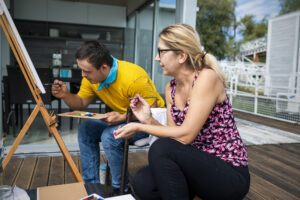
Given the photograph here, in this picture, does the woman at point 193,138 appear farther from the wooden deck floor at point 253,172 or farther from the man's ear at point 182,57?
the wooden deck floor at point 253,172

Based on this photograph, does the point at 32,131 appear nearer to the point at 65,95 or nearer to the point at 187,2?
the point at 65,95

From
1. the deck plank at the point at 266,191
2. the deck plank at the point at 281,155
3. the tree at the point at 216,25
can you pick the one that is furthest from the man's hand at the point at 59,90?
the tree at the point at 216,25

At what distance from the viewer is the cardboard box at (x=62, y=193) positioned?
1238mm

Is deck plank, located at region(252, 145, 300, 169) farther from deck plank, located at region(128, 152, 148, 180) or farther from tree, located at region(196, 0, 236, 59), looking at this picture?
tree, located at region(196, 0, 236, 59)

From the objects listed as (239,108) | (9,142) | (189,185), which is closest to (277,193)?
(189,185)

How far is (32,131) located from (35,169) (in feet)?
4.60

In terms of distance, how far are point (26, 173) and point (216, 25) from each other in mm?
15217

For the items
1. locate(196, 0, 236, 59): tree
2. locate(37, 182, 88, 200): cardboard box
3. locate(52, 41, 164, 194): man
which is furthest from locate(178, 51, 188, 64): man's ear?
locate(196, 0, 236, 59): tree

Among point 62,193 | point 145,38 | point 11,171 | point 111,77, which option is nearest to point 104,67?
point 111,77

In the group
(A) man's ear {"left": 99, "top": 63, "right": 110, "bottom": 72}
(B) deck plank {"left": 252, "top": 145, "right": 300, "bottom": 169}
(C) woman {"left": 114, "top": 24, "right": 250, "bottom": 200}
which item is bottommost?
(B) deck plank {"left": 252, "top": 145, "right": 300, "bottom": 169}

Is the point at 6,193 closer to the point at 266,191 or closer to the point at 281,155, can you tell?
the point at 266,191

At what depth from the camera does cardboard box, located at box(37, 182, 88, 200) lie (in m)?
1.24

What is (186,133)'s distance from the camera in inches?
47.8

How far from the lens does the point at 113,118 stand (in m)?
1.70
